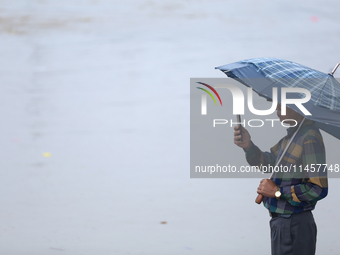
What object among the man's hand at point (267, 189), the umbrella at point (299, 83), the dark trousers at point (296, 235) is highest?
the umbrella at point (299, 83)

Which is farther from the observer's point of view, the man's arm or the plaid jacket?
the man's arm

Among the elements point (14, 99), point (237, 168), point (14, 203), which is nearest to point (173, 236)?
point (237, 168)

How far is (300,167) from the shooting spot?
64.7 inches

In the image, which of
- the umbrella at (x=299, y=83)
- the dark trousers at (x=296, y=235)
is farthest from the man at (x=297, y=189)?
the umbrella at (x=299, y=83)

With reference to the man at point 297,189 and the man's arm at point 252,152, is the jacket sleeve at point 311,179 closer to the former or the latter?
the man at point 297,189

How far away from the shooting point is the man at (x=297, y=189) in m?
1.57

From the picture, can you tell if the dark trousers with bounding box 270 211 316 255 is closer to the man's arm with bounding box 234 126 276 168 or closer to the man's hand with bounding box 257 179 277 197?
the man's hand with bounding box 257 179 277 197

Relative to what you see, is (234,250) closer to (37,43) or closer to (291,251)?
(291,251)

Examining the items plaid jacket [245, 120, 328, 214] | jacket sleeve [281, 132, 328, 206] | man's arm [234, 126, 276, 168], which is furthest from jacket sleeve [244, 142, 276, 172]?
jacket sleeve [281, 132, 328, 206]

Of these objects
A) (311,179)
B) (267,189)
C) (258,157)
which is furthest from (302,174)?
(258,157)

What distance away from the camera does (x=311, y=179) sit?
1567 mm

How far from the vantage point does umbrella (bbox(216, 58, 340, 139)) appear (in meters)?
1.48

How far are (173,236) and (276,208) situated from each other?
4.68ft

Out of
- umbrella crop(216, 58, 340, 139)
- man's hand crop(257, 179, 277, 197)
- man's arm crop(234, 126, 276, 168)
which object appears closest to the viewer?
umbrella crop(216, 58, 340, 139)
